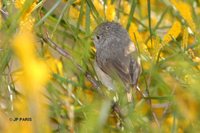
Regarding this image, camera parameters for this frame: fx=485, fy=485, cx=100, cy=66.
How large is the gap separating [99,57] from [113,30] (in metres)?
0.19

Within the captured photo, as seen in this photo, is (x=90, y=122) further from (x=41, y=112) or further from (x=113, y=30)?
(x=113, y=30)

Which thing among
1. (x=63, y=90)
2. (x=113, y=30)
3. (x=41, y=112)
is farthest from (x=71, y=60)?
(x=41, y=112)

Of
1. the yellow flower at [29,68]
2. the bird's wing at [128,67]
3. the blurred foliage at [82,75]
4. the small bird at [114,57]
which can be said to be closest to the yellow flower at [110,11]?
the blurred foliage at [82,75]

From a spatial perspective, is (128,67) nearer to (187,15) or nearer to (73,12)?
(73,12)

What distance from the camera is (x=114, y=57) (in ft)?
9.14

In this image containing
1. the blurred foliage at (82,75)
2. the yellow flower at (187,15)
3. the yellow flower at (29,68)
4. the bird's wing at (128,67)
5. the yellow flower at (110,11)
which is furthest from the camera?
the bird's wing at (128,67)

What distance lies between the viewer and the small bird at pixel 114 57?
8.45ft

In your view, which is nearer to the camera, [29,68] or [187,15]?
[29,68]

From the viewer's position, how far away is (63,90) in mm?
2271

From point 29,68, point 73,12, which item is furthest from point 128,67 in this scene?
point 29,68

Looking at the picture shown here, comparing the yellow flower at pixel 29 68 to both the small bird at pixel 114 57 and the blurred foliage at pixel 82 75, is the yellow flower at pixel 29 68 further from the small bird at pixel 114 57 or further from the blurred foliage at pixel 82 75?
the small bird at pixel 114 57

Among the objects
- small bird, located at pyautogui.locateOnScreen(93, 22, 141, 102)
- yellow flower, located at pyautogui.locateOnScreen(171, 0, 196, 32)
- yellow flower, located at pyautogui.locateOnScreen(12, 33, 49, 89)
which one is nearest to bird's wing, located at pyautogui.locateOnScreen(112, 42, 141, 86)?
small bird, located at pyautogui.locateOnScreen(93, 22, 141, 102)

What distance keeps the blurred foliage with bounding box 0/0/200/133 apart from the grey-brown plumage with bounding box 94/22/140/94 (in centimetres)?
8

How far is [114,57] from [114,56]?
1 centimetres
